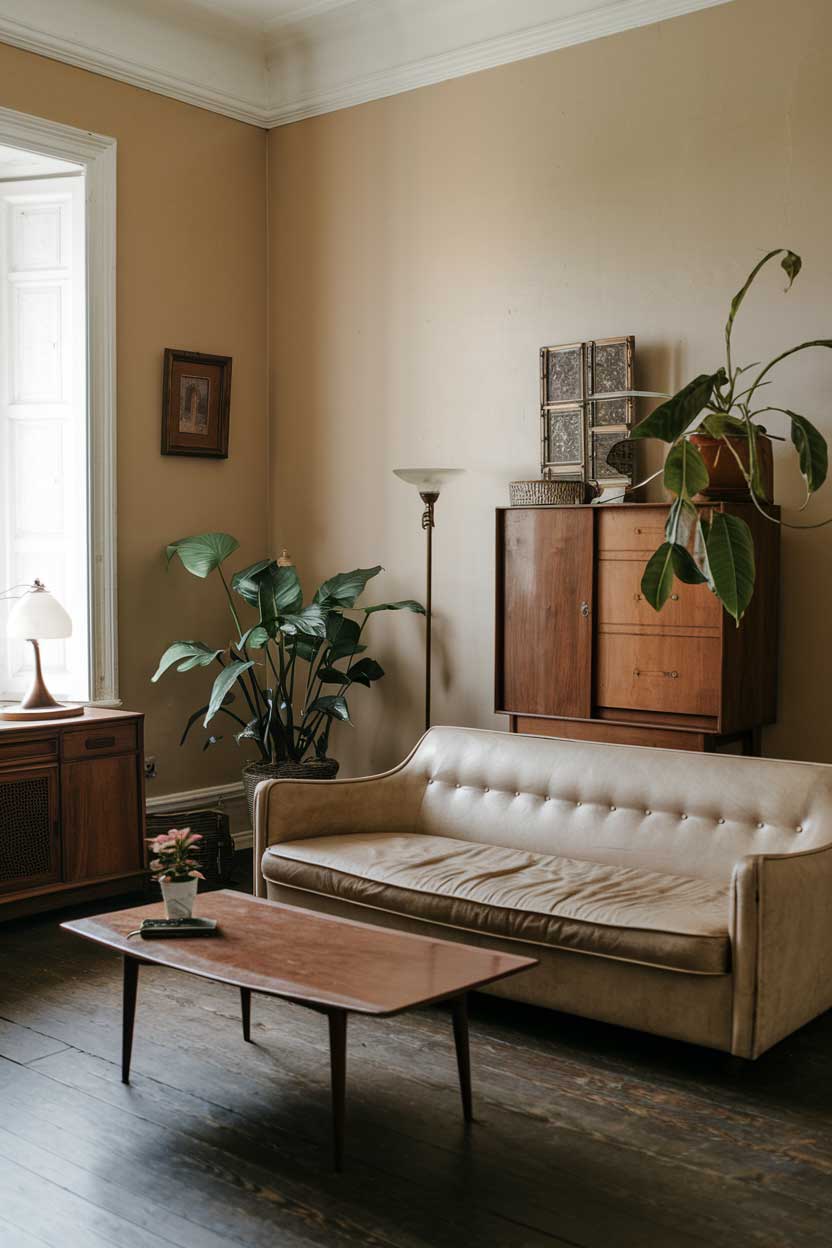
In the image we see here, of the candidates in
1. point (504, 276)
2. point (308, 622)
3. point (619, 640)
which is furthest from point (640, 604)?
point (504, 276)

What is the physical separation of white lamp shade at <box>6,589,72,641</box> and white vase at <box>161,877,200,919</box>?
176 cm

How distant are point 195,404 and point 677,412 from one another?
8.43ft

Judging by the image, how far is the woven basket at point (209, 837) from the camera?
202 inches

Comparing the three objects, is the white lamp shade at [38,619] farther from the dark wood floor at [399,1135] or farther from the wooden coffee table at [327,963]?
the wooden coffee table at [327,963]

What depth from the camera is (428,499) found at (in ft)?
16.7

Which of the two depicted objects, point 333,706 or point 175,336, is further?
point 175,336

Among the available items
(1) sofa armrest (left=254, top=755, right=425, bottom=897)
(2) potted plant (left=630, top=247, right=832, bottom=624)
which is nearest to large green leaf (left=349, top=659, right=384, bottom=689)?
(1) sofa armrest (left=254, top=755, right=425, bottom=897)

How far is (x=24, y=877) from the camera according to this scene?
452 centimetres

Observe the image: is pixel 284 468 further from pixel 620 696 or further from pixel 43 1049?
pixel 43 1049

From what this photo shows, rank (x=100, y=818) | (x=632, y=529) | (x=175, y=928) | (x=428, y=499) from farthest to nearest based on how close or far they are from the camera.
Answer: (x=428, y=499)
(x=100, y=818)
(x=632, y=529)
(x=175, y=928)

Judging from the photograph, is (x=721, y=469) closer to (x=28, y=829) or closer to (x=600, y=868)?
(x=600, y=868)

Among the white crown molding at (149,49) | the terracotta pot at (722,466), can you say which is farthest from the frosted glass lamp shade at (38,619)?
the terracotta pot at (722,466)

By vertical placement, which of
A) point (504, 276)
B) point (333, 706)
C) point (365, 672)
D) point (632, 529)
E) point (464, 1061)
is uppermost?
point (504, 276)

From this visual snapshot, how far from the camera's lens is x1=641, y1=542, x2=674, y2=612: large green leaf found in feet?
11.6
